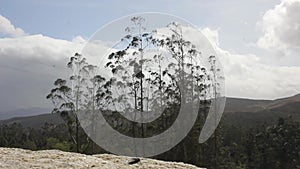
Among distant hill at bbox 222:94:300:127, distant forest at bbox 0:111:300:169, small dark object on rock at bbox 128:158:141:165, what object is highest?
distant hill at bbox 222:94:300:127

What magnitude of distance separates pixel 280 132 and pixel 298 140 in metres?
2.84

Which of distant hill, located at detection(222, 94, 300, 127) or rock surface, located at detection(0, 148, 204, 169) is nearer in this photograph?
rock surface, located at detection(0, 148, 204, 169)

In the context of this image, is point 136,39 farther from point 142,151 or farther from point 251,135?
point 251,135

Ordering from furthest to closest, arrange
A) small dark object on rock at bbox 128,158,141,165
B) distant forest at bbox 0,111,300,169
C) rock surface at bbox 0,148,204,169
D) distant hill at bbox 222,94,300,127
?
distant hill at bbox 222,94,300,127
distant forest at bbox 0,111,300,169
small dark object on rock at bbox 128,158,141,165
rock surface at bbox 0,148,204,169

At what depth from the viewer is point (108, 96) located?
30.6 meters

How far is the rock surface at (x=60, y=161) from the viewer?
22.0 ft

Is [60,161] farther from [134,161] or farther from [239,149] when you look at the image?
[239,149]

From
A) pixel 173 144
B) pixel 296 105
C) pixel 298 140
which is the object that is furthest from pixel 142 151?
pixel 296 105

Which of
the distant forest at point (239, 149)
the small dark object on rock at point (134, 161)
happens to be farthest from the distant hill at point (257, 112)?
the small dark object on rock at point (134, 161)

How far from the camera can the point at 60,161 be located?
7098 millimetres

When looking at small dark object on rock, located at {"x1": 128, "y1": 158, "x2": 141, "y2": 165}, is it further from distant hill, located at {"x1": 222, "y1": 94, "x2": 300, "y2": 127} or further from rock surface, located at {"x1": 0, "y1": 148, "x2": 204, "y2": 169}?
distant hill, located at {"x1": 222, "y1": 94, "x2": 300, "y2": 127}

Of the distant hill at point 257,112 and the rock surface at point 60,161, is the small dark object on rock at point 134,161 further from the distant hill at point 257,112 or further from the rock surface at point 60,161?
the distant hill at point 257,112

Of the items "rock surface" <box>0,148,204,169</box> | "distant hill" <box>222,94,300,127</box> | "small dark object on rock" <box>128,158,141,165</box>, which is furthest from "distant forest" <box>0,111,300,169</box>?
"distant hill" <box>222,94,300,127</box>

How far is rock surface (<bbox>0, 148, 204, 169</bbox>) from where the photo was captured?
6705 millimetres
